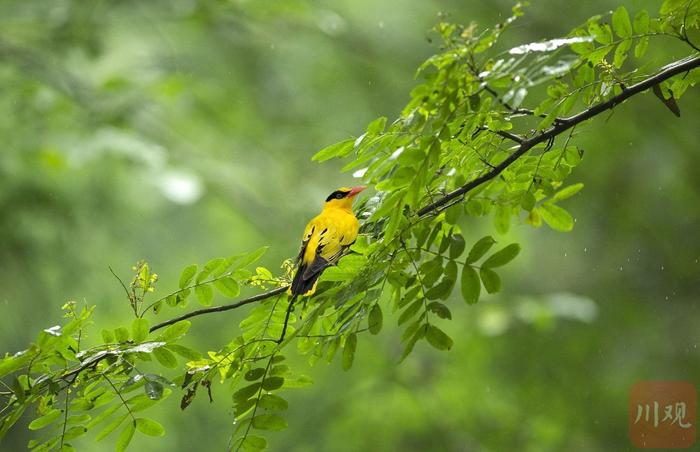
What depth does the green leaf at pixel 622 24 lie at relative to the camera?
69.7 inches

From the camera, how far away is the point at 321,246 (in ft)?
6.84

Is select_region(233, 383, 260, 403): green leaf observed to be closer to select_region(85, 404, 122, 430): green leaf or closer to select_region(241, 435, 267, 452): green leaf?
select_region(241, 435, 267, 452): green leaf

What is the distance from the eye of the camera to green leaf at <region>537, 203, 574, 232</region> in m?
2.11

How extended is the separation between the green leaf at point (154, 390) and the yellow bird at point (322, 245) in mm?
331

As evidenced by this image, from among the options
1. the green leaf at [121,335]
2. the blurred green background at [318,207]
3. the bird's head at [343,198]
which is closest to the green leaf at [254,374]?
the green leaf at [121,335]

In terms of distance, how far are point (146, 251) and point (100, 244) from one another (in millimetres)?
873

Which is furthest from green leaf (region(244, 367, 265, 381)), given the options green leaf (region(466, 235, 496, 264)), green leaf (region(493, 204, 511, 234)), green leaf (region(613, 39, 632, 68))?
green leaf (region(613, 39, 632, 68))

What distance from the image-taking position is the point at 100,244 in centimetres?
870

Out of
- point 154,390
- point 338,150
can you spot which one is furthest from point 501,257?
point 154,390

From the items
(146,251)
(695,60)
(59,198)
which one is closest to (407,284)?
(695,60)

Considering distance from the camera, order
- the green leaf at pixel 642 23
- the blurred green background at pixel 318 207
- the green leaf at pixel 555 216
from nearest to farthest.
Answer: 1. the green leaf at pixel 642 23
2. the green leaf at pixel 555 216
3. the blurred green background at pixel 318 207

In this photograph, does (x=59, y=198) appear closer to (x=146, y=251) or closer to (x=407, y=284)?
(x=146, y=251)

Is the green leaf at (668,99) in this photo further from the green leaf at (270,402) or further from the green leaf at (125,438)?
the green leaf at (125,438)

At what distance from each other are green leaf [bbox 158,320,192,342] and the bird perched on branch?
0.20m
